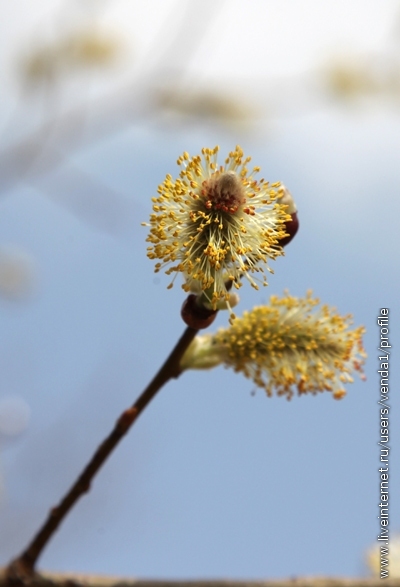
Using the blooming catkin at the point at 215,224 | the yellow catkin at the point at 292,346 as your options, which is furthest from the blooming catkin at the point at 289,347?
the blooming catkin at the point at 215,224

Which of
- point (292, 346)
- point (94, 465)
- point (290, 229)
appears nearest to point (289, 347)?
point (292, 346)

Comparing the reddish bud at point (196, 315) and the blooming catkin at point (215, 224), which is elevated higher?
the blooming catkin at point (215, 224)

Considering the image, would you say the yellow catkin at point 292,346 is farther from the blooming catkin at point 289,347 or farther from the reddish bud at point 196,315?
the reddish bud at point 196,315

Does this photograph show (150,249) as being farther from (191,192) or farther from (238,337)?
(238,337)

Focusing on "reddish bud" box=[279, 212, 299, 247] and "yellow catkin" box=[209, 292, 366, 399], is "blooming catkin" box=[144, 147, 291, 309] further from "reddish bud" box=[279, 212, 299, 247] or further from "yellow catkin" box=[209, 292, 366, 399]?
"yellow catkin" box=[209, 292, 366, 399]

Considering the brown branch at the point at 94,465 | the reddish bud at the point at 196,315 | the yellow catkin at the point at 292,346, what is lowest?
the brown branch at the point at 94,465

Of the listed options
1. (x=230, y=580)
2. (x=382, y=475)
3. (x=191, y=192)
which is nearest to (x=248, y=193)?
(x=191, y=192)
